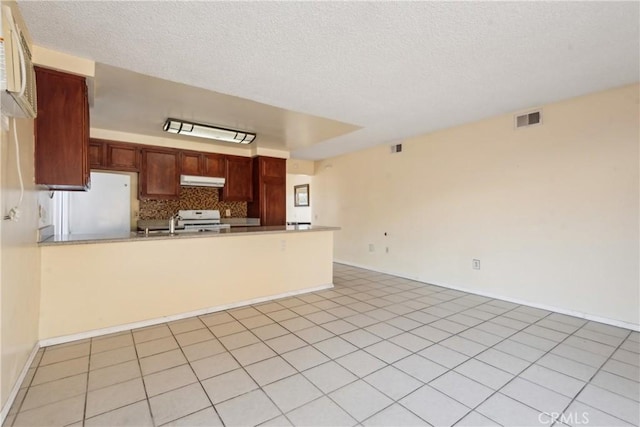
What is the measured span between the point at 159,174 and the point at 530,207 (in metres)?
5.30

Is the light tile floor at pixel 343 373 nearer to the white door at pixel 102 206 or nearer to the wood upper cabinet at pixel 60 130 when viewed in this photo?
the wood upper cabinet at pixel 60 130

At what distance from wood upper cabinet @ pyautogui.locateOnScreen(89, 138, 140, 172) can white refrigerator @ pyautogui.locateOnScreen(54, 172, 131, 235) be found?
0.54 ft

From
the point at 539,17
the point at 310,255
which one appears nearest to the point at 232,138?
the point at 310,255

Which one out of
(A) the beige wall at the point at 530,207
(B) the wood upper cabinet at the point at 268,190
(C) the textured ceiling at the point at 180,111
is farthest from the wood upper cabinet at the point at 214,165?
(A) the beige wall at the point at 530,207

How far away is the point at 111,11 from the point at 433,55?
2171 mm

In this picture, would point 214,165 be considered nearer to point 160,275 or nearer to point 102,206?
point 102,206

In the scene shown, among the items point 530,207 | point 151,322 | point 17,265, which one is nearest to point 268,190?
point 151,322

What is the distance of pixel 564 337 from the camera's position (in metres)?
2.62

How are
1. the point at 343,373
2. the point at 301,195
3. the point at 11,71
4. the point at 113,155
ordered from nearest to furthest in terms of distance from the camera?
the point at 11,71 < the point at 343,373 < the point at 113,155 < the point at 301,195

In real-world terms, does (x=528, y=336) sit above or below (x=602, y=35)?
below

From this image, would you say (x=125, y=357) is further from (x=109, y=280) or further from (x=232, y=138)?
(x=232, y=138)

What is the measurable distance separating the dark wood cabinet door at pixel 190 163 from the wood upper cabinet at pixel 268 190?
103cm

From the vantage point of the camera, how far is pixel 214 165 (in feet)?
17.1

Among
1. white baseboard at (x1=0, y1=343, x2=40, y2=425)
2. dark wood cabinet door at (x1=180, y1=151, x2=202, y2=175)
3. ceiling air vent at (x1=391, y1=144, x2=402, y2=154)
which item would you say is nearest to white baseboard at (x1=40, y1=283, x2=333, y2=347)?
white baseboard at (x1=0, y1=343, x2=40, y2=425)
